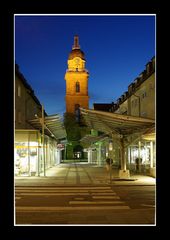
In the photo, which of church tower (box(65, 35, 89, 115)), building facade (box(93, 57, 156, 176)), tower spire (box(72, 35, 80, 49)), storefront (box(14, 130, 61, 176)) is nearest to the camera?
storefront (box(14, 130, 61, 176))

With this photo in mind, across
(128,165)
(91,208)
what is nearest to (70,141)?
(128,165)

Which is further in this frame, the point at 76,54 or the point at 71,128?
the point at 76,54

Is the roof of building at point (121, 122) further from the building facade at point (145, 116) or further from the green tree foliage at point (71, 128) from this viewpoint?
the green tree foliage at point (71, 128)

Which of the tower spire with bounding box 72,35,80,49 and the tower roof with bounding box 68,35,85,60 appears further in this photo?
the tower spire with bounding box 72,35,80,49

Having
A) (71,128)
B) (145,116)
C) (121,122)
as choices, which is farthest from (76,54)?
(121,122)

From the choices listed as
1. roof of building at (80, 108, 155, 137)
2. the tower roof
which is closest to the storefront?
roof of building at (80, 108, 155, 137)

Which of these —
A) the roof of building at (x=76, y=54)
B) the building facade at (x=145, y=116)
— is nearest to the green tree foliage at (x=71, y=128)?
the roof of building at (x=76, y=54)

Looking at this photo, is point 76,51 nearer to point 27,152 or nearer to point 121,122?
point 27,152

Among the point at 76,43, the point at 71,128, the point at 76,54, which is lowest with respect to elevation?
the point at 71,128

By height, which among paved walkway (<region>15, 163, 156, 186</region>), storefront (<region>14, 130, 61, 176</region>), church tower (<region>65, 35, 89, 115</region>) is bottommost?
paved walkway (<region>15, 163, 156, 186</region>)

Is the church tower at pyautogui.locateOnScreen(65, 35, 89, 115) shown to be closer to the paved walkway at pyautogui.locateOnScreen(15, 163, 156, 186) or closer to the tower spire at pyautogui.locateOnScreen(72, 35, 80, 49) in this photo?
the tower spire at pyautogui.locateOnScreen(72, 35, 80, 49)

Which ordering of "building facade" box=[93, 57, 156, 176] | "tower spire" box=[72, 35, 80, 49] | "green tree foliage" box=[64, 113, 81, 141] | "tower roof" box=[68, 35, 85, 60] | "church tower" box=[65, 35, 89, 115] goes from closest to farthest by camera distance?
1. "building facade" box=[93, 57, 156, 176]
2. "green tree foliage" box=[64, 113, 81, 141]
3. "church tower" box=[65, 35, 89, 115]
4. "tower roof" box=[68, 35, 85, 60]
5. "tower spire" box=[72, 35, 80, 49]
